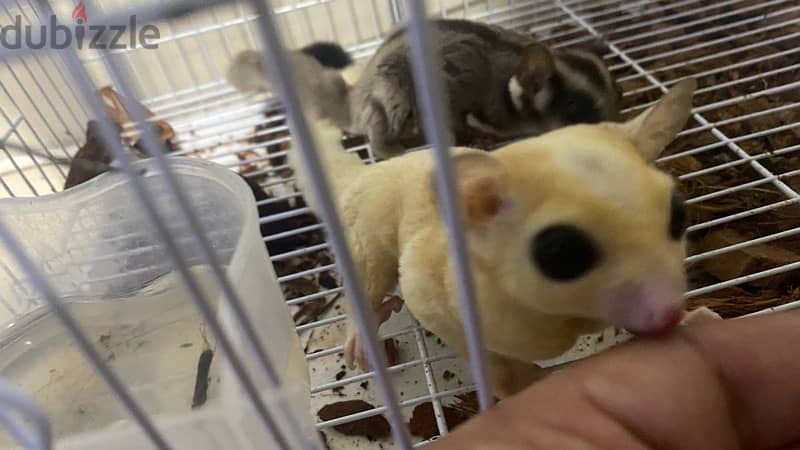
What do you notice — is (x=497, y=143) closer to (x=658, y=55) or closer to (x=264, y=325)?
(x=658, y=55)

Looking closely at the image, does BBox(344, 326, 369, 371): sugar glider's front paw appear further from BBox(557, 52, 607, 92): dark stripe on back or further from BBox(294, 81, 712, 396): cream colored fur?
BBox(557, 52, 607, 92): dark stripe on back

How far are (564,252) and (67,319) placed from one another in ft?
1.24

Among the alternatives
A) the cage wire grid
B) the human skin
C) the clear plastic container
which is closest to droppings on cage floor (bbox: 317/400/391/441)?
the cage wire grid

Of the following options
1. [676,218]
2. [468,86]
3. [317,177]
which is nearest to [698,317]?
[676,218]

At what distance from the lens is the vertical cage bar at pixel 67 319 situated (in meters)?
0.48

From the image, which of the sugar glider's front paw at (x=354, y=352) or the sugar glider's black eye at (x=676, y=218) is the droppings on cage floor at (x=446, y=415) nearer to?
the sugar glider's front paw at (x=354, y=352)

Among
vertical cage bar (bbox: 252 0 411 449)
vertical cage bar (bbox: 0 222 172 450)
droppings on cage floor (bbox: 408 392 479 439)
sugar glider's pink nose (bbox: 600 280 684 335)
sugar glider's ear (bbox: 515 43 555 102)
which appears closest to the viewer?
vertical cage bar (bbox: 252 0 411 449)

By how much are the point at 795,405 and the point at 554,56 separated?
2.99ft

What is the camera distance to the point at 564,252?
625mm

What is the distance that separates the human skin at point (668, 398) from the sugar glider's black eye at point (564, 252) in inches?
3.6

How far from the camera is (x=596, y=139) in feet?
2.35

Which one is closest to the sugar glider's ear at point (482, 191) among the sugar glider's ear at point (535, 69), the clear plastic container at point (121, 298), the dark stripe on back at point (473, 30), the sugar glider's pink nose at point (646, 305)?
the sugar glider's pink nose at point (646, 305)

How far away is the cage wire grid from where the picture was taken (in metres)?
1.09

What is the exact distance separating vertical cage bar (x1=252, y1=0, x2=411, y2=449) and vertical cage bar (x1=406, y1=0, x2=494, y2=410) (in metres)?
0.06
